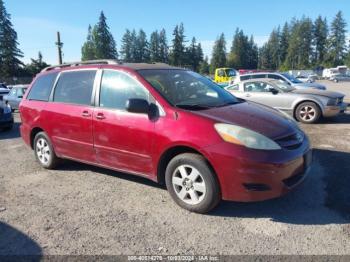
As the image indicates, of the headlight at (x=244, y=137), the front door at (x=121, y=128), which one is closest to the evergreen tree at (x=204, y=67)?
the front door at (x=121, y=128)

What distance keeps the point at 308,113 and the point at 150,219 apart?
7.68m

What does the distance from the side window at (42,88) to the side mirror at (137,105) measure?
7.15ft

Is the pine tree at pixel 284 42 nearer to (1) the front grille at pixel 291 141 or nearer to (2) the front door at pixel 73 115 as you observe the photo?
(2) the front door at pixel 73 115

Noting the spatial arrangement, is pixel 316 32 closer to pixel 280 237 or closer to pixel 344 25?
pixel 344 25

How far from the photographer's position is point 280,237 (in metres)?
3.19

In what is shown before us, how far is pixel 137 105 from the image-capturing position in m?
3.88

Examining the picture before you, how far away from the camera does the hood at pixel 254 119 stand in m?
3.62

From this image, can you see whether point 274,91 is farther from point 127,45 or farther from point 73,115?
point 127,45

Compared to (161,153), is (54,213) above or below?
below

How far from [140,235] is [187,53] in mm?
99695

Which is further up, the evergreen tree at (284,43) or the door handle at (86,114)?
the evergreen tree at (284,43)

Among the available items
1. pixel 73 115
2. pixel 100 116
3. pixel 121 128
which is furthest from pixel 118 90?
pixel 73 115

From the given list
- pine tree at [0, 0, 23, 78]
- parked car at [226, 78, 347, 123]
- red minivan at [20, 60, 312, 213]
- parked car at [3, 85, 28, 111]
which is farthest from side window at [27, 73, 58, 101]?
pine tree at [0, 0, 23, 78]

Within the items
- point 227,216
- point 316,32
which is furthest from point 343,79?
point 227,216
